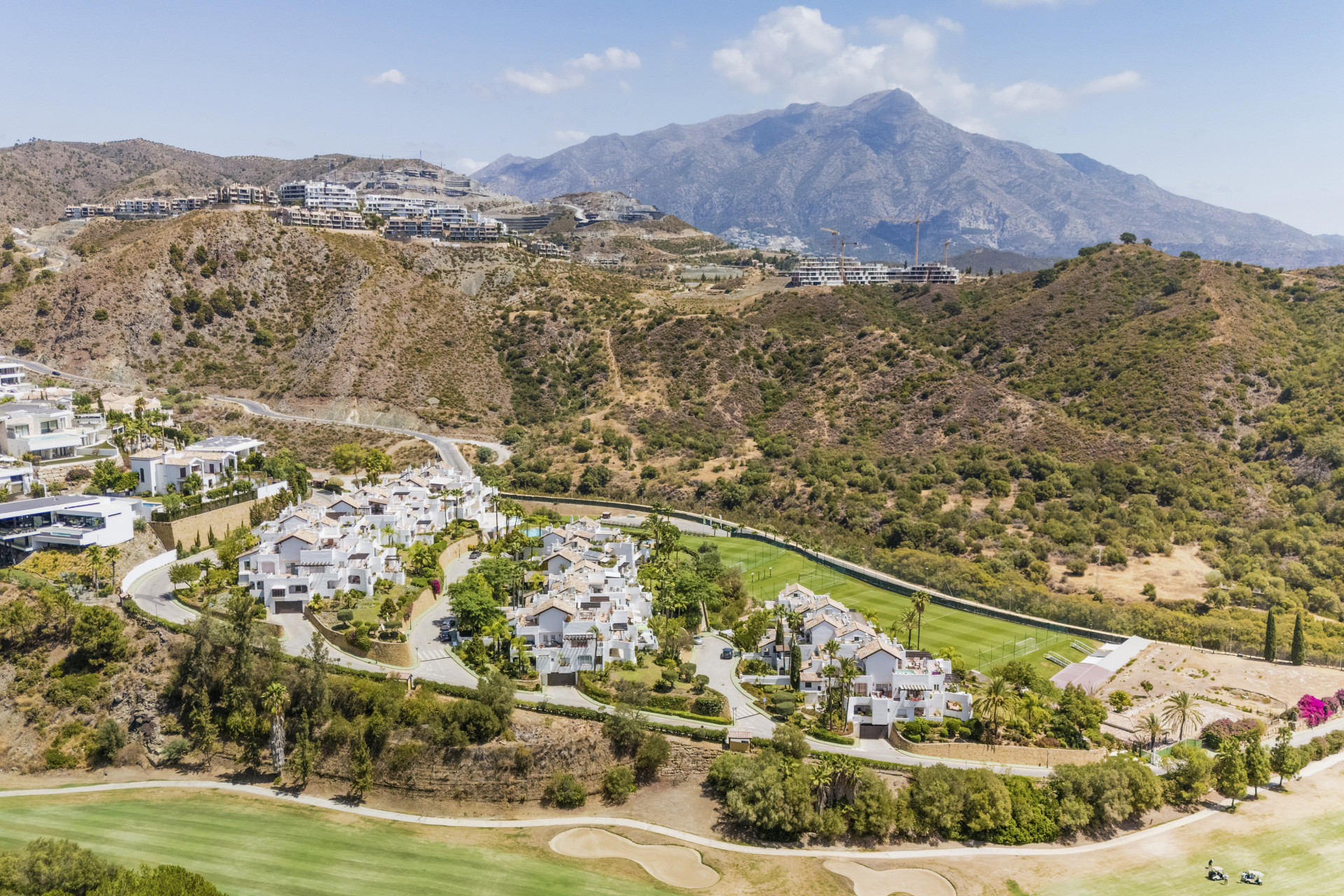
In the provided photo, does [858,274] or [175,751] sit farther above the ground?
[858,274]

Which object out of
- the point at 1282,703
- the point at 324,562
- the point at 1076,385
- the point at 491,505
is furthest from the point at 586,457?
the point at 1282,703

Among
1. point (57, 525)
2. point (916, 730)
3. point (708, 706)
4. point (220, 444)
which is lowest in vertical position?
point (916, 730)

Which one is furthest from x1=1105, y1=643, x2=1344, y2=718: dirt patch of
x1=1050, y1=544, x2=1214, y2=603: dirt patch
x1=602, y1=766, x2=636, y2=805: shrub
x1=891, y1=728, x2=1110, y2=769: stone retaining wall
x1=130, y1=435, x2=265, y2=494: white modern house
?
x1=130, y1=435, x2=265, y2=494: white modern house

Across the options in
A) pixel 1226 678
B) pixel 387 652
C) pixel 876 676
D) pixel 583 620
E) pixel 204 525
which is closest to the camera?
pixel 876 676

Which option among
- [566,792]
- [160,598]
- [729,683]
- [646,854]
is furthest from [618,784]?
[160,598]

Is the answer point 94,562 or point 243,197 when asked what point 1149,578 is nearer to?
point 94,562

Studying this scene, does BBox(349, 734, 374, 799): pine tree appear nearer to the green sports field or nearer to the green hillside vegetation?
the green sports field
